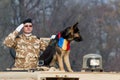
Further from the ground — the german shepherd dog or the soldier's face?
the soldier's face

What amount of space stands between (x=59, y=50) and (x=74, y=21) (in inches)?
861

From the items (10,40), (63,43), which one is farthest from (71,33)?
(10,40)

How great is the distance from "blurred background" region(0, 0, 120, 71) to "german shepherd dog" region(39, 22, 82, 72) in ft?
55.3

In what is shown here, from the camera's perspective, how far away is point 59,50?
14.4 meters

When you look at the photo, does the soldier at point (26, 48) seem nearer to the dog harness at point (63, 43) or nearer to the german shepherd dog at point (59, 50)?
the german shepherd dog at point (59, 50)

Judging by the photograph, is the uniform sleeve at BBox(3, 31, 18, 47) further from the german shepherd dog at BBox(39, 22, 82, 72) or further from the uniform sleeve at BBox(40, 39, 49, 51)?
the german shepherd dog at BBox(39, 22, 82, 72)

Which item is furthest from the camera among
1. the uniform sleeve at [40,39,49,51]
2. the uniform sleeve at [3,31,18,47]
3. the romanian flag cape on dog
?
the romanian flag cape on dog

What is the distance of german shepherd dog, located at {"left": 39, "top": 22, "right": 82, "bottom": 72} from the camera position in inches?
559

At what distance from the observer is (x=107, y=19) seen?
4419 cm

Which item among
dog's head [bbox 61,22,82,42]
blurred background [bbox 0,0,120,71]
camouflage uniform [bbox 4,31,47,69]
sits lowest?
camouflage uniform [bbox 4,31,47,69]

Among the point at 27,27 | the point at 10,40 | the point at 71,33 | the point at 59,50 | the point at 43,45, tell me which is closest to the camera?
the point at 10,40

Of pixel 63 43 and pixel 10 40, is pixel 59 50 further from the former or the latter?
pixel 10 40

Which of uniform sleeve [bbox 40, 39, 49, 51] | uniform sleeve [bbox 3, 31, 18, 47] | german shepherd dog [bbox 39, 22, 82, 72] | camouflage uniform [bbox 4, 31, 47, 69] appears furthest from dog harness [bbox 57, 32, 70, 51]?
uniform sleeve [bbox 3, 31, 18, 47]

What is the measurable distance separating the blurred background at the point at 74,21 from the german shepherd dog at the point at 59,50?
1685 centimetres
